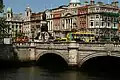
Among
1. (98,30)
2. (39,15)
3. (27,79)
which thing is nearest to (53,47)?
(27,79)

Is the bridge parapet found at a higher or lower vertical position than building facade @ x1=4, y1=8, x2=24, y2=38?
lower

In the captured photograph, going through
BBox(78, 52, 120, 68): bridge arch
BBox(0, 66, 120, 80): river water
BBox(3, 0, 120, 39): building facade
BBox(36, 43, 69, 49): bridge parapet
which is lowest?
BBox(0, 66, 120, 80): river water

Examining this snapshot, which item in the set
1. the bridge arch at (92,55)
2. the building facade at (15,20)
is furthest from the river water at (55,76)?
the building facade at (15,20)

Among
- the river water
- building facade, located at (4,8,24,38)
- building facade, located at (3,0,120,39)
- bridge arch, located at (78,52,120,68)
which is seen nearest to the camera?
the river water

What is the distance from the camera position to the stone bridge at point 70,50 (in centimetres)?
4267

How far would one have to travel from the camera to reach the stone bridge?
42.7 m

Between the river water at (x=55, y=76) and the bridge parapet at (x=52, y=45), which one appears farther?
the bridge parapet at (x=52, y=45)

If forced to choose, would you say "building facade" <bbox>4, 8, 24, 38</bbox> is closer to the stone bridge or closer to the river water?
the stone bridge

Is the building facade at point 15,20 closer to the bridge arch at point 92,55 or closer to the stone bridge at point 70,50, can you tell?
the stone bridge at point 70,50

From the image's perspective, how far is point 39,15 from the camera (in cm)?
11525

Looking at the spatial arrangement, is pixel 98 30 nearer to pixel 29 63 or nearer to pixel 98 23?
pixel 98 23

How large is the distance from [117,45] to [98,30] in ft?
129

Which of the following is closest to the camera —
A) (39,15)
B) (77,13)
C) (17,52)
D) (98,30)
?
(17,52)

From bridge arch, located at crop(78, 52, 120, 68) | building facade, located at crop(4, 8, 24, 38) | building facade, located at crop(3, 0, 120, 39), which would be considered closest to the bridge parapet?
bridge arch, located at crop(78, 52, 120, 68)
